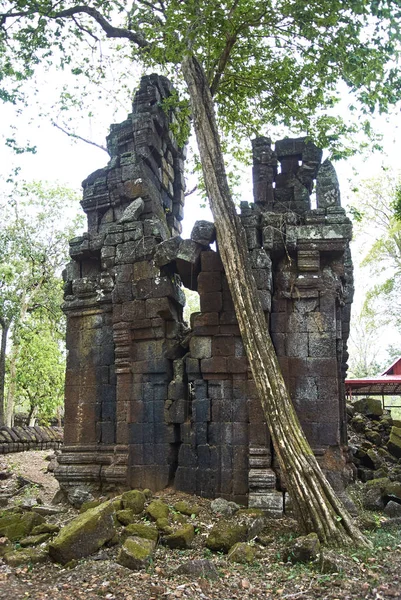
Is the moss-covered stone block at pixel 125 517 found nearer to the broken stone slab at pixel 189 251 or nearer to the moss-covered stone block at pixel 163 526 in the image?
the moss-covered stone block at pixel 163 526

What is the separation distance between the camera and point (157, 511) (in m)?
6.67

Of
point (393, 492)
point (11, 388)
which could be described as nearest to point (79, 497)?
point (393, 492)

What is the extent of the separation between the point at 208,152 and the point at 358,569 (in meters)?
5.75

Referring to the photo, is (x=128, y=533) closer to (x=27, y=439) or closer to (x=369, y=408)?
(x=369, y=408)

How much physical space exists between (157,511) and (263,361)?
217 centimetres

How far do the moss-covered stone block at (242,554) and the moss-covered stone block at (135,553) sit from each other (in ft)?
2.62

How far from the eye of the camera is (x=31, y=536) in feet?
20.7

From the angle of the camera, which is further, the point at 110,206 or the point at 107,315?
the point at 110,206

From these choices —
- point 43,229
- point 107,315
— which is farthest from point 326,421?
point 43,229

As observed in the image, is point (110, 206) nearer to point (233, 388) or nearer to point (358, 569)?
point (233, 388)

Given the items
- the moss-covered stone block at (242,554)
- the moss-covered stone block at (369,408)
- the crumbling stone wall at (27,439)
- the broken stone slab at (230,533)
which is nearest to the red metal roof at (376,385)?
the moss-covered stone block at (369,408)

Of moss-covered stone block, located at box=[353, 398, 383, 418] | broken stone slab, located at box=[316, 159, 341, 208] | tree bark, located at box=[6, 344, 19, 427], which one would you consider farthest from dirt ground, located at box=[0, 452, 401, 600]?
tree bark, located at box=[6, 344, 19, 427]

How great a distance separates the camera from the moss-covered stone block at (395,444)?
36.0ft

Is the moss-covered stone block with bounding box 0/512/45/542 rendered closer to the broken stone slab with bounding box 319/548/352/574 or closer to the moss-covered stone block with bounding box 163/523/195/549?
the moss-covered stone block with bounding box 163/523/195/549
